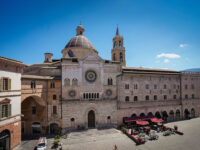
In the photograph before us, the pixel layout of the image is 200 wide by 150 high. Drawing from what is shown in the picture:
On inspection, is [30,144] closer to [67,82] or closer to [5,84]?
[5,84]

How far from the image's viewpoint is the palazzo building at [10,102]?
51.4 feet

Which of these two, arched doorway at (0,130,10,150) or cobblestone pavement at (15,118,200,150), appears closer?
arched doorway at (0,130,10,150)

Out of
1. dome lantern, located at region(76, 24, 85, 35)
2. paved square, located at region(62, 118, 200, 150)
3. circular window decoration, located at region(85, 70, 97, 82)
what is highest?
dome lantern, located at region(76, 24, 85, 35)

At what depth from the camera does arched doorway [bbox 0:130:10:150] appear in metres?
15.9

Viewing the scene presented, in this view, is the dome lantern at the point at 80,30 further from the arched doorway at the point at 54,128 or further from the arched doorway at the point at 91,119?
the arched doorway at the point at 54,128

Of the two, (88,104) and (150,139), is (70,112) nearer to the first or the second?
(88,104)

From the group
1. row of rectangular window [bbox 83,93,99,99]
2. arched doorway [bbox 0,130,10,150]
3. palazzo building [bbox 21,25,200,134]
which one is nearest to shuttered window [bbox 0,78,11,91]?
palazzo building [bbox 21,25,200,134]

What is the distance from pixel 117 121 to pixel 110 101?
195 inches

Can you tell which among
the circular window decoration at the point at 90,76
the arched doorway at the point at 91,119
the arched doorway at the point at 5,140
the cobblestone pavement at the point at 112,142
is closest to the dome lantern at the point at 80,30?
the circular window decoration at the point at 90,76

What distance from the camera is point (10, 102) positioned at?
16.9 metres

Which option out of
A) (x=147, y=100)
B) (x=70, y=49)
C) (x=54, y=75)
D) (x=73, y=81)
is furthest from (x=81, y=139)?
(x=70, y=49)

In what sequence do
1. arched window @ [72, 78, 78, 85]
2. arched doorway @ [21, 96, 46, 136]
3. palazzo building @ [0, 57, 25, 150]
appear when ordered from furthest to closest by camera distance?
1. arched window @ [72, 78, 78, 85]
2. arched doorway @ [21, 96, 46, 136]
3. palazzo building @ [0, 57, 25, 150]

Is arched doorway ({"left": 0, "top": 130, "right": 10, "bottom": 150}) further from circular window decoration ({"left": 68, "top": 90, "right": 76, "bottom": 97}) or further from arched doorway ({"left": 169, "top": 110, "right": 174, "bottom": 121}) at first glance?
arched doorway ({"left": 169, "top": 110, "right": 174, "bottom": 121})

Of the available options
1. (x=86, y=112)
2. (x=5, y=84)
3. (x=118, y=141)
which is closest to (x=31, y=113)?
(x=5, y=84)
